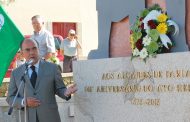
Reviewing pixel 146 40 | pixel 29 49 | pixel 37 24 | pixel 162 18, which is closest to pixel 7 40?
pixel 29 49

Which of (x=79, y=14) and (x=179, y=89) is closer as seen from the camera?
(x=179, y=89)

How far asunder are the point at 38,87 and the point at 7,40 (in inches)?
44.2

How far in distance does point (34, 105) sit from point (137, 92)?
45.4 inches

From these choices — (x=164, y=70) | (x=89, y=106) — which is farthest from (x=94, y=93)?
(x=164, y=70)

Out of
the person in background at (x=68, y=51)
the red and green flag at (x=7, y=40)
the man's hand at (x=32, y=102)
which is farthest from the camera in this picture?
the person in background at (x=68, y=51)

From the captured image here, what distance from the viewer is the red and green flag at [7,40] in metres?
7.23

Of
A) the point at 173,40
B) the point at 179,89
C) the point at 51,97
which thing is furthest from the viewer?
the point at 51,97

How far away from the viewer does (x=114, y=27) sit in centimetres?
706

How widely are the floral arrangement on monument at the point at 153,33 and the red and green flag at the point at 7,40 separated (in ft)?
5.63

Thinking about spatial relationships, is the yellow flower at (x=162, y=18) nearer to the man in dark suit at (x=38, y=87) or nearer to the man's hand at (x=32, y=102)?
the man in dark suit at (x=38, y=87)

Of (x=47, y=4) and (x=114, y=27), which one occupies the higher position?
(x=47, y=4)

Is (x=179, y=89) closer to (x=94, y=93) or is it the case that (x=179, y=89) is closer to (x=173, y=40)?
(x=173, y=40)

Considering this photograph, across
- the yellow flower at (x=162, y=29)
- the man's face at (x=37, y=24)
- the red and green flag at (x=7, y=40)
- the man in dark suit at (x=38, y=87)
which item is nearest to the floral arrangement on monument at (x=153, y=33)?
the yellow flower at (x=162, y=29)

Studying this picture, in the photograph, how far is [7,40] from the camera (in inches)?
287
